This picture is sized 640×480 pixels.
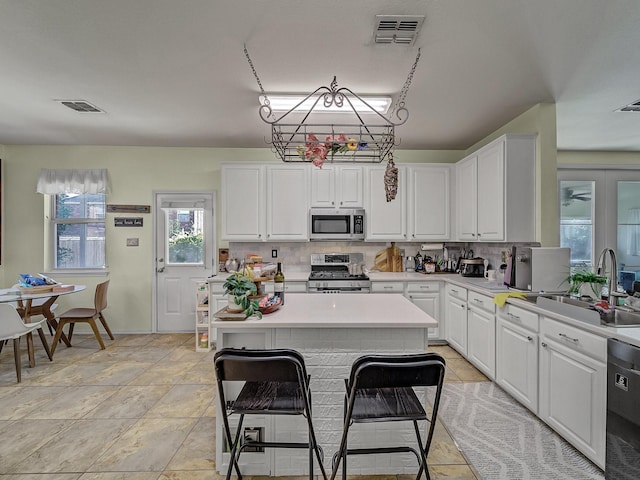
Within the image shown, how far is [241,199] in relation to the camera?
4.38 meters

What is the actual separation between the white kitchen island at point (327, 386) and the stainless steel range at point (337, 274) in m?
2.06

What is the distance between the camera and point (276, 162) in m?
4.50

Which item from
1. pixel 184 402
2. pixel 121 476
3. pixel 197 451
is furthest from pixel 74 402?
pixel 197 451

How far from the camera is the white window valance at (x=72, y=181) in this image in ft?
15.1

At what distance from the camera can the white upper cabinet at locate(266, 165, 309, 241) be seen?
14.4ft

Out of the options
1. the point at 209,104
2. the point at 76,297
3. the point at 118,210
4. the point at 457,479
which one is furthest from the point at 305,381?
the point at 76,297

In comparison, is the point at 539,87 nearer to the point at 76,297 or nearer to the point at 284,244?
the point at 284,244

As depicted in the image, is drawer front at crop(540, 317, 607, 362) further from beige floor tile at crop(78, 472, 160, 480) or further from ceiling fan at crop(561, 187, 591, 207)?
ceiling fan at crop(561, 187, 591, 207)

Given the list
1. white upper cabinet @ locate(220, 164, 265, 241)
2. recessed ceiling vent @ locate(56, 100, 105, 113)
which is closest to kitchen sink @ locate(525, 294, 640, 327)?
white upper cabinet @ locate(220, 164, 265, 241)

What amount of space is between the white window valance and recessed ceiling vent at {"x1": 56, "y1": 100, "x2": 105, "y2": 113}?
58.4 inches

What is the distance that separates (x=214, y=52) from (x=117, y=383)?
3.03 metres

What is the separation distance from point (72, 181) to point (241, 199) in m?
2.42

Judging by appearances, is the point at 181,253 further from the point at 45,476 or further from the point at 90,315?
the point at 45,476

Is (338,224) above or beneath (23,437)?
above
